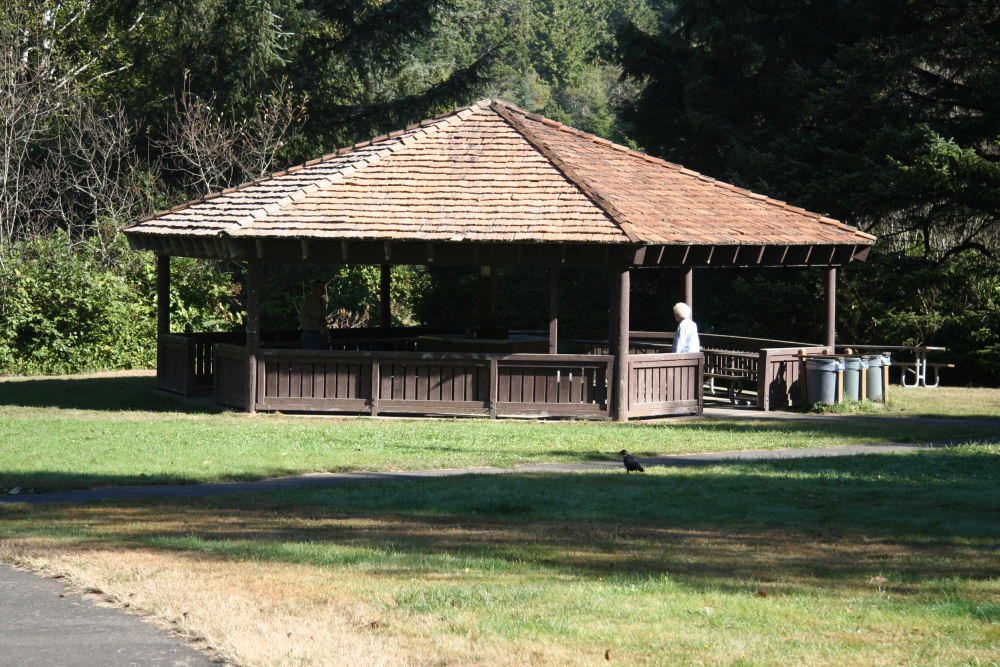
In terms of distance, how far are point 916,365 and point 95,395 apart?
17.0 m

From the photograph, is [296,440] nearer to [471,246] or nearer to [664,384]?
[471,246]

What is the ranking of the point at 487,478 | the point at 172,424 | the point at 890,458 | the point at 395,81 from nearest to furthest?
1. the point at 487,478
2. the point at 890,458
3. the point at 172,424
4. the point at 395,81

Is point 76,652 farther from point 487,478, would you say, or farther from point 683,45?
point 683,45

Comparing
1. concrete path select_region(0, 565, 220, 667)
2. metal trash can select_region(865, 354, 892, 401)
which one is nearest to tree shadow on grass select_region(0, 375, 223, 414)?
metal trash can select_region(865, 354, 892, 401)

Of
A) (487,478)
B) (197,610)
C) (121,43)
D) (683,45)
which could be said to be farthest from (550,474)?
(121,43)

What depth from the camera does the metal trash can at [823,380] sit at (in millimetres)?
20641

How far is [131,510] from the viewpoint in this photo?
1079cm

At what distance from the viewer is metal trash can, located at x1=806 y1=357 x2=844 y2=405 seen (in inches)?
813

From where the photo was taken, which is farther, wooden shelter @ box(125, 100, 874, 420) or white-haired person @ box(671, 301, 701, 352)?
white-haired person @ box(671, 301, 701, 352)

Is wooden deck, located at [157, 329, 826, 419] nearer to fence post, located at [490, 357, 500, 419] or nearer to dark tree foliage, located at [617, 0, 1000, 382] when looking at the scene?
fence post, located at [490, 357, 500, 419]

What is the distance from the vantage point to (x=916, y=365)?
26.3 meters

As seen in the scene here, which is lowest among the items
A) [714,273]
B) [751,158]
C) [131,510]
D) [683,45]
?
[131,510]

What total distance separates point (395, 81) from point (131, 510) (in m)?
35.3

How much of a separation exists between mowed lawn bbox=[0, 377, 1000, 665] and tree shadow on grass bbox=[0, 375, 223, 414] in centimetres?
525
